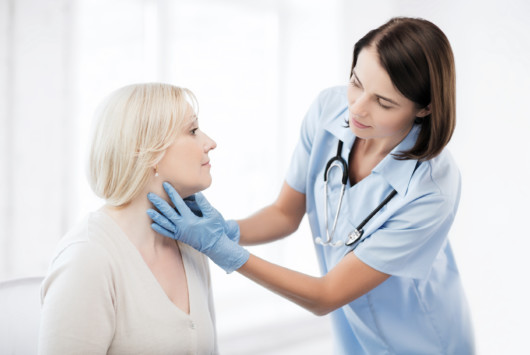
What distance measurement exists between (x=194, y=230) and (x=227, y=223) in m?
0.24

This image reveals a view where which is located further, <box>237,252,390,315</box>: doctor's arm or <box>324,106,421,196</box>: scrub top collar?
<box>324,106,421,196</box>: scrub top collar

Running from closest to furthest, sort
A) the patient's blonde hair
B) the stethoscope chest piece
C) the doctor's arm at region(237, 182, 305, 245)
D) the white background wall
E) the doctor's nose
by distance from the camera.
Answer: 1. the patient's blonde hair
2. the doctor's nose
3. the stethoscope chest piece
4. the doctor's arm at region(237, 182, 305, 245)
5. the white background wall

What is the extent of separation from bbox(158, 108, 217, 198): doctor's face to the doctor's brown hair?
0.52 metres

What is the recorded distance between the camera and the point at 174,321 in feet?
4.05

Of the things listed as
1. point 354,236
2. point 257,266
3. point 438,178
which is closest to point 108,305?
point 257,266

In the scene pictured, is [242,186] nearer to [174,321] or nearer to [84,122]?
[84,122]

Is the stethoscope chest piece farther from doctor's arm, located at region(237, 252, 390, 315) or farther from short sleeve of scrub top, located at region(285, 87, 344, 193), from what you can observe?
short sleeve of scrub top, located at region(285, 87, 344, 193)

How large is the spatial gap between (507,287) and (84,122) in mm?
2206

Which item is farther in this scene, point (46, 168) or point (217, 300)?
point (217, 300)

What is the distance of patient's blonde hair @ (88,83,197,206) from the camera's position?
123 centimetres

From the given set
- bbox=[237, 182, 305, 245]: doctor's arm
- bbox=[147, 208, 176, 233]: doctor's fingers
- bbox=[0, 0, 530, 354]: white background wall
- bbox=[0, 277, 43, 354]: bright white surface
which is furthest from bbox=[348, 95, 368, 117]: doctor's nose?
bbox=[0, 0, 530, 354]: white background wall

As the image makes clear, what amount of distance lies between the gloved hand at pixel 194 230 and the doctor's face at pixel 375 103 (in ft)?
1.54

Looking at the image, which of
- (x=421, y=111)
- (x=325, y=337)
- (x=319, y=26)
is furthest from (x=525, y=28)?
(x=325, y=337)

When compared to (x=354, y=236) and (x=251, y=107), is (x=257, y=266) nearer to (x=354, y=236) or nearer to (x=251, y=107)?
(x=354, y=236)
